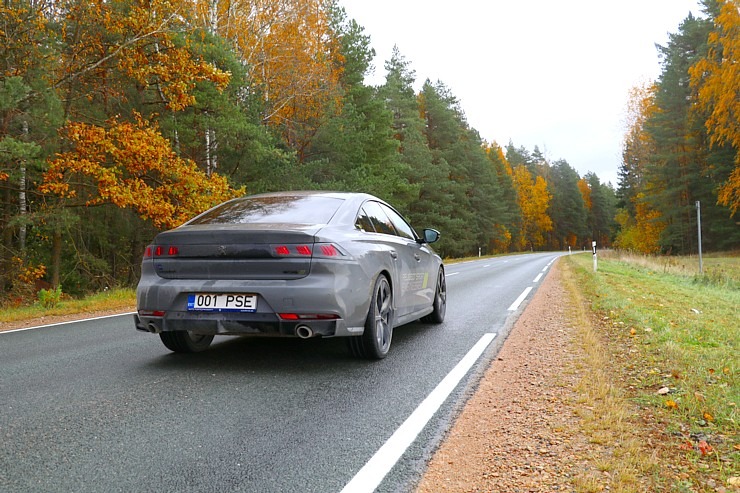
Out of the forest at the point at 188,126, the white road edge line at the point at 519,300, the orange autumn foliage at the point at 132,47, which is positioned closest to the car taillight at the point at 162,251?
the white road edge line at the point at 519,300

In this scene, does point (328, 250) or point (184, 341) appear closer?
point (328, 250)

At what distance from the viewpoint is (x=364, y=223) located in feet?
17.2

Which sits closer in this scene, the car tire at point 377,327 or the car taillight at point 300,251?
the car taillight at point 300,251

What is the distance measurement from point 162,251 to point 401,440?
272 centimetres

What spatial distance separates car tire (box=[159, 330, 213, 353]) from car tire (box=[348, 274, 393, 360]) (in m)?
1.54

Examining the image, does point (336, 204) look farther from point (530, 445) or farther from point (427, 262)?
point (530, 445)

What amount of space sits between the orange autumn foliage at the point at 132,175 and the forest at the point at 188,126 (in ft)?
0.15

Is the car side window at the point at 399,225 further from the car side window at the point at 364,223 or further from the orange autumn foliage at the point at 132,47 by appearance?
the orange autumn foliage at the point at 132,47

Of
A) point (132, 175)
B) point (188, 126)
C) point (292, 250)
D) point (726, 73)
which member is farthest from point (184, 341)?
point (726, 73)

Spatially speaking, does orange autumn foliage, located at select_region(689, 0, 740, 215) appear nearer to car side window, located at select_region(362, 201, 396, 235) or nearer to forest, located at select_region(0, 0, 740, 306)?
forest, located at select_region(0, 0, 740, 306)

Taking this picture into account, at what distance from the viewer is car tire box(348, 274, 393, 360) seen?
4759 millimetres

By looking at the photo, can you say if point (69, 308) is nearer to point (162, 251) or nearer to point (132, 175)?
point (132, 175)

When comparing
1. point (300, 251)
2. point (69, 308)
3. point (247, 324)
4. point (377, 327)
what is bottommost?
point (69, 308)

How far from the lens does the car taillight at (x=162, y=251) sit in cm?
451
